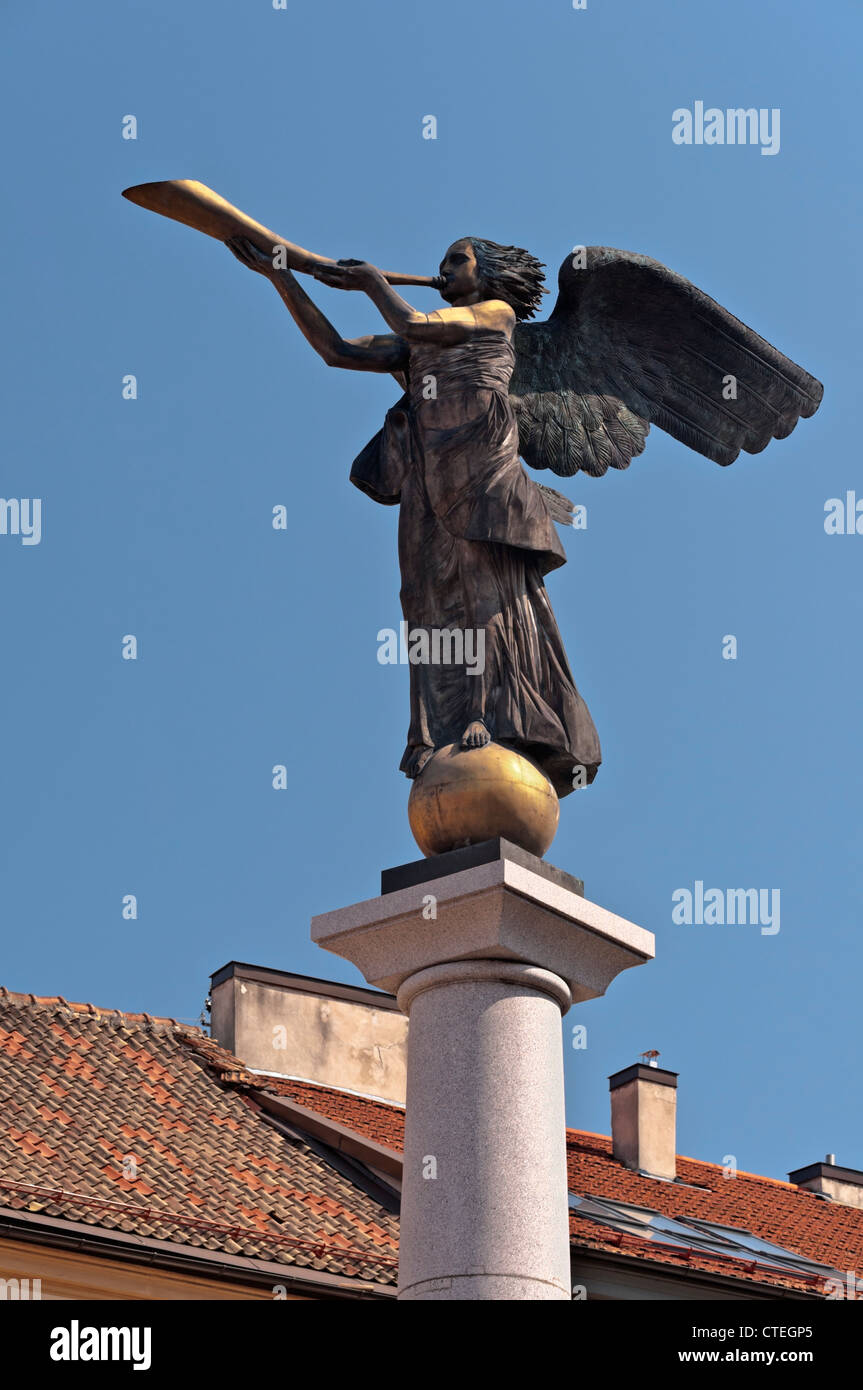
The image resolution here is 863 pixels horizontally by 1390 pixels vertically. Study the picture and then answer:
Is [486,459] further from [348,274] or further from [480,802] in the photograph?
[480,802]

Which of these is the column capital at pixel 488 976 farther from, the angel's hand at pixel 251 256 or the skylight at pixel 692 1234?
the skylight at pixel 692 1234

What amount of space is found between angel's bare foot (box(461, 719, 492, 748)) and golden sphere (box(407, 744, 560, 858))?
0.09 ft

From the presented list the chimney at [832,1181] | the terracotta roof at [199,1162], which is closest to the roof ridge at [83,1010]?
the terracotta roof at [199,1162]

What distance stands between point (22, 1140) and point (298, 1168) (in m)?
2.97

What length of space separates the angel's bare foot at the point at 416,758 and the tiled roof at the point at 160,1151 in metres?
8.54

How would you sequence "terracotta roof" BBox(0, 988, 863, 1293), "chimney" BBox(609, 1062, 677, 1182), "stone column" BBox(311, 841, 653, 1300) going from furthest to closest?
"chimney" BBox(609, 1062, 677, 1182) → "terracotta roof" BBox(0, 988, 863, 1293) → "stone column" BBox(311, 841, 653, 1300)

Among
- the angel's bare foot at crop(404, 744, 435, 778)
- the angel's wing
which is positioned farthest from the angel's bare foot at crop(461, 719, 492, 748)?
the angel's wing

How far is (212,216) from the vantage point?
949 centimetres

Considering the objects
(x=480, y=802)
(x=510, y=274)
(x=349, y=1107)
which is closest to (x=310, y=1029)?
(x=349, y=1107)

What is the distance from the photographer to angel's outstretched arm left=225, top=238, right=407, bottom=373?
9578mm

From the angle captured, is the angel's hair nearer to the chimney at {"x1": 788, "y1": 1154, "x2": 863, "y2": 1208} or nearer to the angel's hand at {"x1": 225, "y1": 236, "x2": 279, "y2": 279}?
the angel's hand at {"x1": 225, "y1": 236, "x2": 279, "y2": 279}
